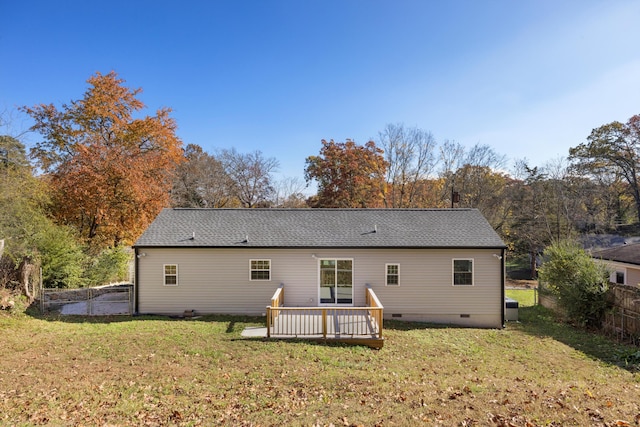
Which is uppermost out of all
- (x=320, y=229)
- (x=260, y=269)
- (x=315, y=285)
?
(x=320, y=229)

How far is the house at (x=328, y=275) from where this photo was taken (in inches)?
496

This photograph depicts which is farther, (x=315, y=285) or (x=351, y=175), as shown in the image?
(x=351, y=175)

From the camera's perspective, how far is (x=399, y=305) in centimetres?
1265

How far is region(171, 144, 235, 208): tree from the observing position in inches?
1299

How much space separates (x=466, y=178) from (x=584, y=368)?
24716 millimetres

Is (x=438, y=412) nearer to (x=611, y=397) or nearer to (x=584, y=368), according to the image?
(x=611, y=397)

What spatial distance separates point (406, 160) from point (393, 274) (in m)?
20.4

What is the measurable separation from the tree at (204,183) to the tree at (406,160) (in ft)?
53.8

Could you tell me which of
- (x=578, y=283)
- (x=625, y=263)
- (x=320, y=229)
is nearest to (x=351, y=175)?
(x=320, y=229)

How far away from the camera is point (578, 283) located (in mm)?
12469

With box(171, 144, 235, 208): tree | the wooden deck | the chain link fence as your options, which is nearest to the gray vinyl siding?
the chain link fence

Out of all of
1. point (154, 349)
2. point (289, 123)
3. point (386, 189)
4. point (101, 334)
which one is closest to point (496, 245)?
point (154, 349)

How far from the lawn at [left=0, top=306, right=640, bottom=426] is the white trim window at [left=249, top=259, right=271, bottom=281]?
1.97 meters

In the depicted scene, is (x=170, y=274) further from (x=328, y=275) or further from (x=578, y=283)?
(x=578, y=283)
